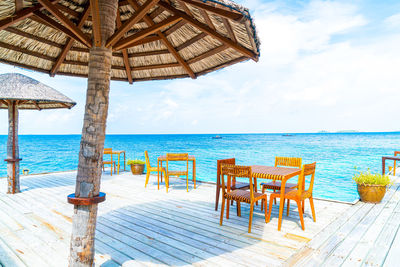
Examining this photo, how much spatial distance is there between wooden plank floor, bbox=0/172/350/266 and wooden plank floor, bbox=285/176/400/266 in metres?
0.04

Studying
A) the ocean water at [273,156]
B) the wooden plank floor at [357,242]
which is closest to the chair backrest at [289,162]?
the wooden plank floor at [357,242]

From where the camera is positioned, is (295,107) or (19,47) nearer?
(19,47)

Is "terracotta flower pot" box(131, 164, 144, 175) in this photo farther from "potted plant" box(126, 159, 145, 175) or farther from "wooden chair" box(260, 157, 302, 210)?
"wooden chair" box(260, 157, 302, 210)

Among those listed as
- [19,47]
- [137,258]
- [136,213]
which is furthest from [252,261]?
[19,47]

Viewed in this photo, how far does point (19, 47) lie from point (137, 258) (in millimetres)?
3216

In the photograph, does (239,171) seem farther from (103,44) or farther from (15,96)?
(15,96)

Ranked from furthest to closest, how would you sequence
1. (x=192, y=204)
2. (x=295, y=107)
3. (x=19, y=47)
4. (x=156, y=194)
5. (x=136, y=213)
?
1. (x=295, y=107)
2. (x=156, y=194)
3. (x=192, y=204)
4. (x=136, y=213)
5. (x=19, y=47)

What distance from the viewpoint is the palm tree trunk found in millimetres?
1815

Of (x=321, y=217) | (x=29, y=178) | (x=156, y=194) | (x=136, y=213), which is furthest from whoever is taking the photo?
(x=29, y=178)

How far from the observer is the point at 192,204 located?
13.9 feet

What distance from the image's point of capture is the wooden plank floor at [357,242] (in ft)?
7.26

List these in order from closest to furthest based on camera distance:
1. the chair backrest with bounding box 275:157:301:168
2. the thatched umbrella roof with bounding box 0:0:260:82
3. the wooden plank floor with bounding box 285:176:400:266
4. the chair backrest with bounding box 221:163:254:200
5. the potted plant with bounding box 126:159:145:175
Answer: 1. the thatched umbrella roof with bounding box 0:0:260:82
2. the wooden plank floor with bounding box 285:176:400:266
3. the chair backrest with bounding box 221:163:254:200
4. the chair backrest with bounding box 275:157:301:168
5. the potted plant with bounding box 126:159:145:175

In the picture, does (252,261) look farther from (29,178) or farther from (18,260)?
(29,178)

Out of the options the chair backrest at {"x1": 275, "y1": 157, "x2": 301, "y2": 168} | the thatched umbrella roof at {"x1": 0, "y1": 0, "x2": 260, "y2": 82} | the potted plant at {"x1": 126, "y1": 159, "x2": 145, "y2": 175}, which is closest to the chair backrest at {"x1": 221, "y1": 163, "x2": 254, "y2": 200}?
the thatched umbrella roof at {"x1": 0, "y1": 0, "x2": 260, "y2": 82}
